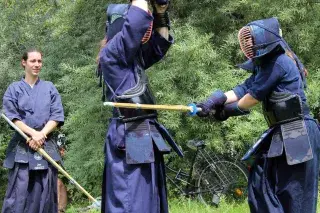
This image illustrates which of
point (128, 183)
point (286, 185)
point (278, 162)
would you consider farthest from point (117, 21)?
point (286, 185)

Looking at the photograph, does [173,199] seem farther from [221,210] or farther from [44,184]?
[44,184]

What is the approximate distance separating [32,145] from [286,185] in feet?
7.96

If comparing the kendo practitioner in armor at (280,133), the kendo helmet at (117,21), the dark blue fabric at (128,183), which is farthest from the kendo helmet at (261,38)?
the dark blue fabric at (128,183)

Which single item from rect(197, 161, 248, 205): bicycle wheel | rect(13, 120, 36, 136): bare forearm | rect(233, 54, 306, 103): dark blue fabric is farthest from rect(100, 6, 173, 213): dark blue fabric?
rect(197, 161, 248, 205): bicycle wheel

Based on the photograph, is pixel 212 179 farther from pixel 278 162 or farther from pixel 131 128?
pixel 131 128

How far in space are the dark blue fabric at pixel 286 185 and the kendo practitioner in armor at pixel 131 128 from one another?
660 mm

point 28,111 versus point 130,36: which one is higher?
point 130,36

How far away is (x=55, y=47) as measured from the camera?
9.38m

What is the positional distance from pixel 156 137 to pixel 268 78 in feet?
2.71

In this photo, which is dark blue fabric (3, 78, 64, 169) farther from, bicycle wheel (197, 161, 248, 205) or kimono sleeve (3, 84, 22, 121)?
bicycle wheel (197, 161, 248, 205)

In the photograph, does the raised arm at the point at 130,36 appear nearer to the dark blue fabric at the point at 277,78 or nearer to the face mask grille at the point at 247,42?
the face mask grille at the point at 247,42

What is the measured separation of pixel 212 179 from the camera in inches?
285

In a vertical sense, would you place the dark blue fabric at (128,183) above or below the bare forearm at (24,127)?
below

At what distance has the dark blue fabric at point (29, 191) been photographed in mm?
4719
